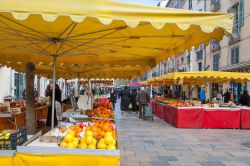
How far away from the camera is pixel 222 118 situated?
51.1ft

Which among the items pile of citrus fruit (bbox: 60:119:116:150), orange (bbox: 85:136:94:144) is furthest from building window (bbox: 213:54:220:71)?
orange (bbox: 85:136:94:144)

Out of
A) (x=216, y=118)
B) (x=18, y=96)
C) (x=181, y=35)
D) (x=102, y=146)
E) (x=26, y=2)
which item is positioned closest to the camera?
(x=26, y=2)

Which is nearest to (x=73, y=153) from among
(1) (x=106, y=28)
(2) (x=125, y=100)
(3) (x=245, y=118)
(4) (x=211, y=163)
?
(1) (x=106, y=28)

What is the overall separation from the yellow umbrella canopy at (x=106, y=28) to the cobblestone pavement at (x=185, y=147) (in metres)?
2.41

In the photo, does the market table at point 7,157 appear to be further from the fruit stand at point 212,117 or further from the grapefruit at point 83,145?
the fruit stand at point 212,117

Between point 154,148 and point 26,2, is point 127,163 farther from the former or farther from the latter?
point 26,2

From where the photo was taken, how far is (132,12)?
423cm

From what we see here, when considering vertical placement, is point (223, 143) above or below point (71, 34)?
below

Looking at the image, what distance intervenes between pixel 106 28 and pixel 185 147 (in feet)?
19.8

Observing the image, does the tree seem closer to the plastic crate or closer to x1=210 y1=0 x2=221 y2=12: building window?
the plastic crate

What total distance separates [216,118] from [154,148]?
6.07 m

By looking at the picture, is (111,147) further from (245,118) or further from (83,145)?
(245,118)

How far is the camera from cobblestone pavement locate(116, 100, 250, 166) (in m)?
Answer: 8.67

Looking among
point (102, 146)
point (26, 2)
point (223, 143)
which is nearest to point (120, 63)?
point (223, 143)
